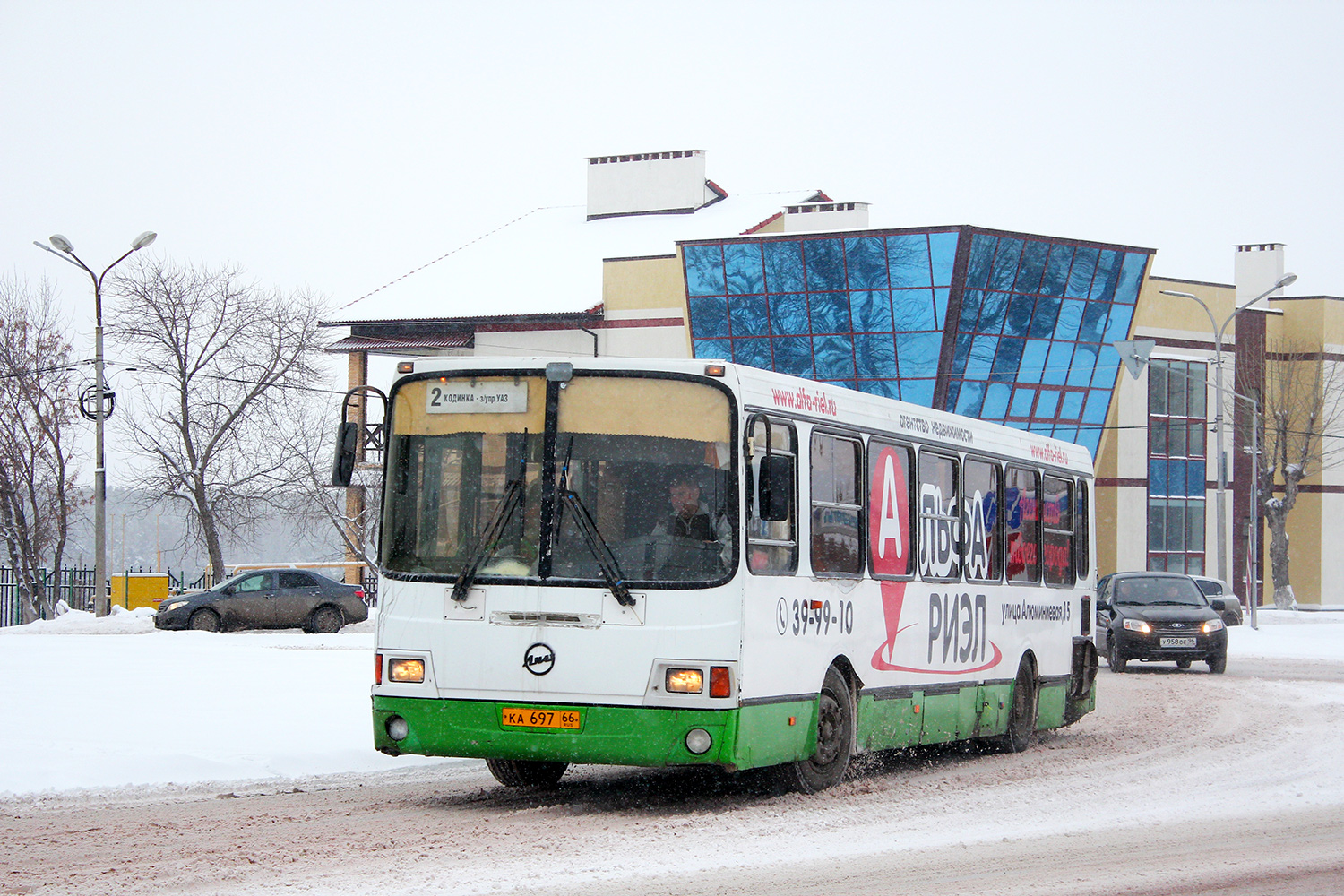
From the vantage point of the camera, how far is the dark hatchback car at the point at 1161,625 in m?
25.2

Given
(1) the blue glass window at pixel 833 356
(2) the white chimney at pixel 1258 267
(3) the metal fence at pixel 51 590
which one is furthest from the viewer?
(2) the white chimney at pixel 1258 267

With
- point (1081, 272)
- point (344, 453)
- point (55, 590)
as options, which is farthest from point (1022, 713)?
point (1081, 272)

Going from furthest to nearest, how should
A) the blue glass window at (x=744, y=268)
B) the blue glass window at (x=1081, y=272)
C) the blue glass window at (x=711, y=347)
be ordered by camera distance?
the blue glass window at (x=711, y=347) < the blue glass window at (x=744, y=268) < the blue glass window at (x=1081, y=272)

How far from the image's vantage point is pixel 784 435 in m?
10.2

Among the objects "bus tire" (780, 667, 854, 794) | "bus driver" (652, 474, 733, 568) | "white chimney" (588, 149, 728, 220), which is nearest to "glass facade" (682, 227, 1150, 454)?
"white chimney" (588, 149, 728, 220)

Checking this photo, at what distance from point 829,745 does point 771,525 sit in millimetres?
1823

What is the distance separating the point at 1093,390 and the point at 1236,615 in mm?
13479

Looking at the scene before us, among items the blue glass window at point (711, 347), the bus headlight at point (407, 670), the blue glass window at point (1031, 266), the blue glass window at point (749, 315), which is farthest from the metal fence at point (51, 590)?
the bus headlight at point (407, 670)

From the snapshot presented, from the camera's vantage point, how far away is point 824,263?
5000cm

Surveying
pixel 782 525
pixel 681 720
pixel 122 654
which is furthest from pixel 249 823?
pixel 122 654

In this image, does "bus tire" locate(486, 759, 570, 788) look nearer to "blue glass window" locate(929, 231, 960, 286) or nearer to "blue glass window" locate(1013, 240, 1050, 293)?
"blue glass window" locate(929, 231, 960, 286)

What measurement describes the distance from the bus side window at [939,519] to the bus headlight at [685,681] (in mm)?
3551

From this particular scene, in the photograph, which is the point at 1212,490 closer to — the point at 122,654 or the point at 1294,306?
the point at 1294,306

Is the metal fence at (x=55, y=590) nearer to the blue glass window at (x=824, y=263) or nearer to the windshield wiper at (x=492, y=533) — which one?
the blue glass window at (x=824, y=263)
